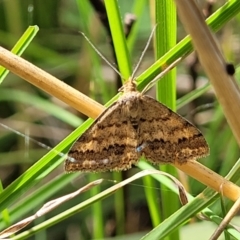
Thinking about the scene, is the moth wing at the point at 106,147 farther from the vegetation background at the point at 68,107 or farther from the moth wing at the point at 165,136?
the vegetation background at the point at 68,107

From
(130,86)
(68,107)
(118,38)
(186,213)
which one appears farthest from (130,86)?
(68,107)

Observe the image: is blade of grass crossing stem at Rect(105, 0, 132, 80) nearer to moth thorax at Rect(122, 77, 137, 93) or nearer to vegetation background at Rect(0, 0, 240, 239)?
moth thorax at Rect(122, 77, 137, 93)

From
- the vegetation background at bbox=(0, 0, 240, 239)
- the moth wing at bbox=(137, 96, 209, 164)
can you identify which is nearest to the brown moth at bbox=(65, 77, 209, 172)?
the moth wing at bbox=(137, 96, 209, 164)

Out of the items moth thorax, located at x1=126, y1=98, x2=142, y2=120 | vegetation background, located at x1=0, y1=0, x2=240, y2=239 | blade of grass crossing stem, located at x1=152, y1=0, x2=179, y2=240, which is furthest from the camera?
vegetation background, located at x1=0, y1=0, x2=240, y2=239

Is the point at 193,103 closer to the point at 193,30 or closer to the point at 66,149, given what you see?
the point at 66,149

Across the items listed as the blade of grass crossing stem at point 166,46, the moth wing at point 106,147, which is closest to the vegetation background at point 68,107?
the blade of grass crossing stem at point 166,46
